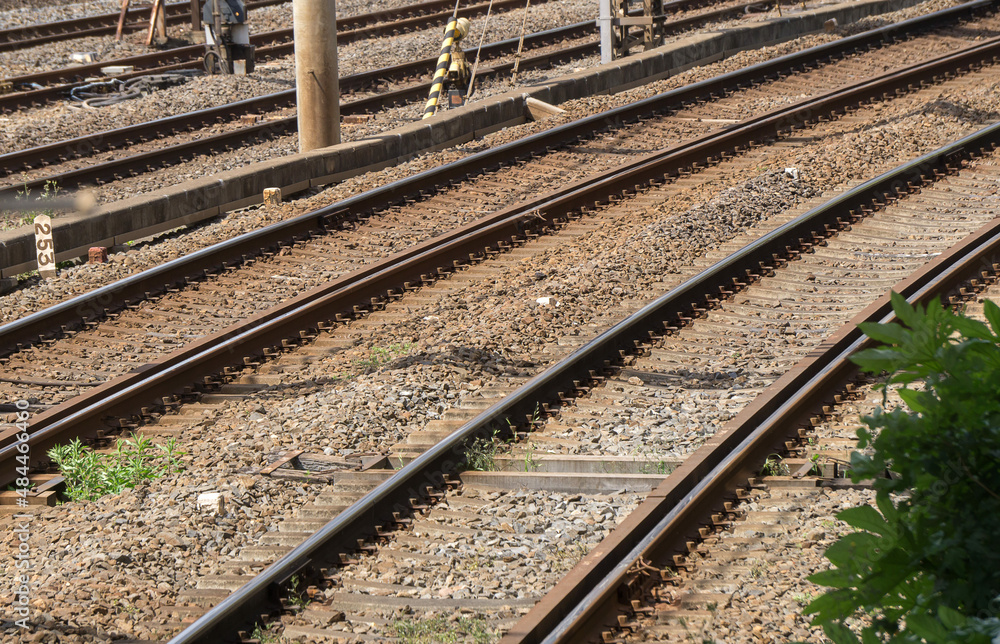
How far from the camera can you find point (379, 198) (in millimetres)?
11977

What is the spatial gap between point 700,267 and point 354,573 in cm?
517

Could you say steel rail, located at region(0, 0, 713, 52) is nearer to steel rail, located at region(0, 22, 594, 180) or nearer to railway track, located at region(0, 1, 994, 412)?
steel rail, located at region(0, 22, 594, 180)

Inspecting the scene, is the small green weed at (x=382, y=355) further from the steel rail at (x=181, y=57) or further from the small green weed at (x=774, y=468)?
the steel rail at (x=181, y=57)

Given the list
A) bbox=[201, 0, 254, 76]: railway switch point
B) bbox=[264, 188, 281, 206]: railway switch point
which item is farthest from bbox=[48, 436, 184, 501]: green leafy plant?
bbox=[201, 0, 254, 76]: railway switch point

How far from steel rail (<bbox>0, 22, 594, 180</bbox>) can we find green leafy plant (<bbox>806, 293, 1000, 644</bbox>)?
12.4 metres

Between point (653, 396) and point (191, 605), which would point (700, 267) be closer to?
point (653, 396)

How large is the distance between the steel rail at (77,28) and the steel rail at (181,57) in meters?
2.08

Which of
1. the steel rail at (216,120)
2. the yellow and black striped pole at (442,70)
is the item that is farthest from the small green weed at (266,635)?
the yellow and black striped pole at (442,70)

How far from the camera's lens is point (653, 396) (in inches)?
284

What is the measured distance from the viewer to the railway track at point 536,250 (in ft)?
19.9

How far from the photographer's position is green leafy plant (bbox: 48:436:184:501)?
6.45m

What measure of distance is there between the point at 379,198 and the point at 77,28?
13149 millimetres

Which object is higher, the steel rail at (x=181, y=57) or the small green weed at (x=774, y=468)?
the steel rail at (x=181, y=57)

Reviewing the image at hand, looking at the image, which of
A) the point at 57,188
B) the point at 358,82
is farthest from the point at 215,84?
the point at 57,188
